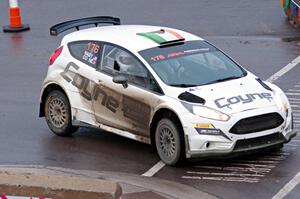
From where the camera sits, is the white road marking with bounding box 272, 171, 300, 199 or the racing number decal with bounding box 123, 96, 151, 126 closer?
the white road marking with bounding box 272, 171, 300, 199

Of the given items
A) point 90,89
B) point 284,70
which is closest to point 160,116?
point 90,89

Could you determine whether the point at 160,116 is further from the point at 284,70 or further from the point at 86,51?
the point at 284,70

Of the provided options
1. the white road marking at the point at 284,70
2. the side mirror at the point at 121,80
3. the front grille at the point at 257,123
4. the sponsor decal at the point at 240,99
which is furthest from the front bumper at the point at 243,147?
the white road marking at the point at 284,70

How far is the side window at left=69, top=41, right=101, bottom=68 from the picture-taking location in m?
12.1

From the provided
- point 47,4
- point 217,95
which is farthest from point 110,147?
point 47,4

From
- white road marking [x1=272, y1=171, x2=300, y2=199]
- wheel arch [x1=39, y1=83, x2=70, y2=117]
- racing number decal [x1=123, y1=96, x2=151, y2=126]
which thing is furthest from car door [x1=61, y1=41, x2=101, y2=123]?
white road marking [x1=272, y1=171, x2=300, y2=199]

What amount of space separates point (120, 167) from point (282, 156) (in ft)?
7.18

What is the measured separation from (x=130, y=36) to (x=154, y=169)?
2.14 m

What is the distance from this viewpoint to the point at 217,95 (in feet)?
35.1

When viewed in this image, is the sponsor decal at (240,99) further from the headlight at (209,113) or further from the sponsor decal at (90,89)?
the sponsor decal at (90,89)

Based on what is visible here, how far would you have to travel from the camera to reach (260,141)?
10.6 meters

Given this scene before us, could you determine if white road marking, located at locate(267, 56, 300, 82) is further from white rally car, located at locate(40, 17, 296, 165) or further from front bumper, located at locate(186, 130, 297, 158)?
front bumper, located at locate(186, 130, 297, 158)

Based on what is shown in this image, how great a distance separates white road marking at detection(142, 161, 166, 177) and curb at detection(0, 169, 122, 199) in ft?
14.5

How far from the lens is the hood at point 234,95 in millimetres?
10508
